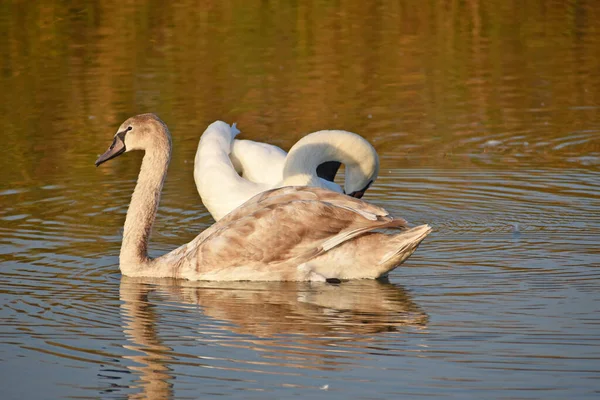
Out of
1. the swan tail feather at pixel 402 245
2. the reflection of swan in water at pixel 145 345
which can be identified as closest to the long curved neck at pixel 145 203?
the reflection of swan in water at pixel 145 345

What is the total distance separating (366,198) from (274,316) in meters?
3.92

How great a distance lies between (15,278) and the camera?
8.02m

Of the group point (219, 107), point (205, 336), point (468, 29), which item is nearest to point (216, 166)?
point (205, 336)

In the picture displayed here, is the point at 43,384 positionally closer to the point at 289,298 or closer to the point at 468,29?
the point at 289,298

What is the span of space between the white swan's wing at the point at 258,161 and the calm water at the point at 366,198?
1.89 feet

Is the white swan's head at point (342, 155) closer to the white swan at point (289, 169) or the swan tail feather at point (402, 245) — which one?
the white swan at point (289, 169)

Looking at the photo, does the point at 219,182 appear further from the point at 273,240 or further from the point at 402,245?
the point at 402,245

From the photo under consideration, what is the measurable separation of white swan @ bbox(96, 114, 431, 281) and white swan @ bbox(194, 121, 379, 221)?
121 centimetres

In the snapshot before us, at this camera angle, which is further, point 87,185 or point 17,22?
point 17,22

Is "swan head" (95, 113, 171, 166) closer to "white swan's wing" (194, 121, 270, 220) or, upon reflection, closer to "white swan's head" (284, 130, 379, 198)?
"white swan's wing" (194, 121, 270, 220)

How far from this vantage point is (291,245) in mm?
7902

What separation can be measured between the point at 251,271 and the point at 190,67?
11321 millimetres

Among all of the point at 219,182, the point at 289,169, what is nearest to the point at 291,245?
the point at 289,169

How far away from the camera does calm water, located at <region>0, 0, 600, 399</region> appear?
595 cm
